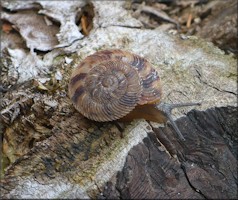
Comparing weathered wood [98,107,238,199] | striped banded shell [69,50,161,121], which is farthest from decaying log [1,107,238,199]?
Answer: striped banded shell [69,50,161,121]

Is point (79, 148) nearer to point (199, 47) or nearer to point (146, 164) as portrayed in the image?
point (146, 164)

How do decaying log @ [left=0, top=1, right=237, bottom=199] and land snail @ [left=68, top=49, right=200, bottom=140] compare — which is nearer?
decaying log @ [left=0, top=1, right=237, bottom=199]

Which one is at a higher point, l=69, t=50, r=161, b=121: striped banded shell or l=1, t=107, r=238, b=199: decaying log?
l=69, t=50, r=161, b=121: striped banded shell

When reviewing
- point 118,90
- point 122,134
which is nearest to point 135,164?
point 122,134

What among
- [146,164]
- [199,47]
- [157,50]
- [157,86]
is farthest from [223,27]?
[146,164]

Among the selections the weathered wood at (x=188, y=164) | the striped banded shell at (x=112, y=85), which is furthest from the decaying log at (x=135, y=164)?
the striped banded shell at (x=112, y=85)

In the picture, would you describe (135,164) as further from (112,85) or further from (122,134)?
(112,85)

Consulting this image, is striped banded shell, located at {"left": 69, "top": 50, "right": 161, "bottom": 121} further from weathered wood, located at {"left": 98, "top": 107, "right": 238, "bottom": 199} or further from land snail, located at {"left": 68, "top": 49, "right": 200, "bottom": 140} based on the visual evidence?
weathered wood, located at {"left": 98, "top": 107, "right": 238, "bottom": 199}

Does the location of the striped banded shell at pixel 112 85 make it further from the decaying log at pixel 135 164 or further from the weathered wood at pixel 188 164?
the weathered wood at pixel 188 164
